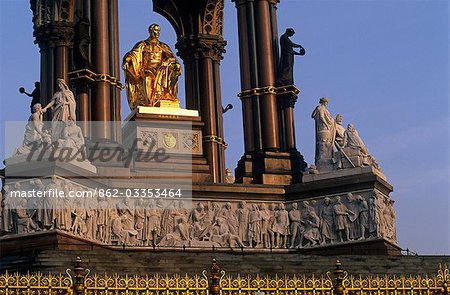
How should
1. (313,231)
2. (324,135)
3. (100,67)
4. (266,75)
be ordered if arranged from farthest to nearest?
(266,75) → (100,67) → (324,135) → (313,231)

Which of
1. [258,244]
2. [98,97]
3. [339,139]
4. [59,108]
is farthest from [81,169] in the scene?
[339,139]

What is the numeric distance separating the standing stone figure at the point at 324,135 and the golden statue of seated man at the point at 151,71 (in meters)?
6.36

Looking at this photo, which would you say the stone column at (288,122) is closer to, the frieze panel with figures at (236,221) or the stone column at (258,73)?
the stone column at (258,73)

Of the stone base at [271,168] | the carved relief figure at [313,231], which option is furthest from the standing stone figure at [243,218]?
the carved relief figure at [313,231]

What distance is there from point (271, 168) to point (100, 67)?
663 centimetres

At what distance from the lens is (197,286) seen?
17.2m

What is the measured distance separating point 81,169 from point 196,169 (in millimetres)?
7003

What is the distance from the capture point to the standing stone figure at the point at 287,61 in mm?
34438

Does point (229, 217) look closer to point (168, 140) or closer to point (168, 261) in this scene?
point (168, 140)

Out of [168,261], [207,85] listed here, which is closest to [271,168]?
[207,85]

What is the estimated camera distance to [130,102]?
37500 mm

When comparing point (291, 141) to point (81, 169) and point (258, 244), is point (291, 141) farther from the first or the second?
point (81, 169)

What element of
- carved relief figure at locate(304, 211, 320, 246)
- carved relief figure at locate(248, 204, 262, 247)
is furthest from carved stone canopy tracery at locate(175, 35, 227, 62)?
carved relief figure at locate(304, 211, 320, 246)

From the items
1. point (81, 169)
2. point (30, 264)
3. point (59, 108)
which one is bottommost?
point (30, 264)
